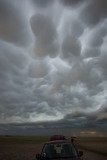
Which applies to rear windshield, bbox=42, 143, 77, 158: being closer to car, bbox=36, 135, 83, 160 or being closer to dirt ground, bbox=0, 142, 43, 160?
car, bbox=36, 135, 83, 160

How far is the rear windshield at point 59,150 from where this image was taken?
14483 millimetres

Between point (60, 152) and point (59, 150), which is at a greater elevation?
point (59, 150)

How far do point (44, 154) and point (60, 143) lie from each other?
88cm

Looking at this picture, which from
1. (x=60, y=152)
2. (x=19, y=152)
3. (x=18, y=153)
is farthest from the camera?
(x=19, y=152)

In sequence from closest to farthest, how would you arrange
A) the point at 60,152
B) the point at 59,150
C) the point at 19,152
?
the point at 60,152 → the point at 59,150 → the point at 19,152

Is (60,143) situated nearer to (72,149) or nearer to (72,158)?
(72,149)

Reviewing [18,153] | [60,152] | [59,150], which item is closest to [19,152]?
[18,153]

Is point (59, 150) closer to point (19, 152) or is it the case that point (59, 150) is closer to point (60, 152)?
point (60, 152)

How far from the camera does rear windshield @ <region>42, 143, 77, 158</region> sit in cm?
1448

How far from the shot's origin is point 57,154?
1463cm

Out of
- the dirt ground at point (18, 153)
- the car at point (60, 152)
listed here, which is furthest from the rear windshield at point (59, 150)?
the dirt ground at point (18, 153)

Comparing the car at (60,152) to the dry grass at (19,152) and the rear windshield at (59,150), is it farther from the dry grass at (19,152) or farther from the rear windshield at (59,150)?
the dry grass at (19,152)

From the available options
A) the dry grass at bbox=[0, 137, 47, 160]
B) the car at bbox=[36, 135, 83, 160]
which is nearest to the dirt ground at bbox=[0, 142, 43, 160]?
the dry grass at bbox=[0, 137, 47, 160]

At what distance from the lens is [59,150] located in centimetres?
1492
